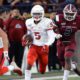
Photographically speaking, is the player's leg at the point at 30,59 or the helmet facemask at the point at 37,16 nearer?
the player's leg at the point at 30,59

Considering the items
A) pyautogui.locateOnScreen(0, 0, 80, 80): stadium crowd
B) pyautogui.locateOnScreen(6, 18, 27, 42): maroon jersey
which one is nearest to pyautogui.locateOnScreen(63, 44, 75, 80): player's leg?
pyautogui.locateOnScreen(0, 0, 80, 80): stadium crowd

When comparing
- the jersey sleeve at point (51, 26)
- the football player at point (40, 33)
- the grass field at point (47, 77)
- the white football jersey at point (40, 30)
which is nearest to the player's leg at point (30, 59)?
the football player at point (40, 33)

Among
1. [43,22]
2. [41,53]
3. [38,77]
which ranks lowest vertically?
[38,77]

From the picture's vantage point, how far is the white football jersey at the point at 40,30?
28.0 ft

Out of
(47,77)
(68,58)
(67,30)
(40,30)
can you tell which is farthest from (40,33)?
(47,77)

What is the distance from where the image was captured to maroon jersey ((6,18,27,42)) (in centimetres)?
1040

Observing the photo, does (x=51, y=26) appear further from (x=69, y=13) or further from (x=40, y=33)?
(x=69, y=13)

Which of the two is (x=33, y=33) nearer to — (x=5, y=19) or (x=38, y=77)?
(x=38, y=77)

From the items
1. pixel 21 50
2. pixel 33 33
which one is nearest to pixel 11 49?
pixel 21 50

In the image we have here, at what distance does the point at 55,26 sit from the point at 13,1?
3.61m

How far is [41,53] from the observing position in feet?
28.0

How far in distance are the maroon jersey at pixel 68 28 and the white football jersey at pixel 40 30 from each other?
0.58ft

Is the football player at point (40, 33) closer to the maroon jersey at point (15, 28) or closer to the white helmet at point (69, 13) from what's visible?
the white helmet at point (69, 13)

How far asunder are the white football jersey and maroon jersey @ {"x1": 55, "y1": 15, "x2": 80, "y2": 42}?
0.18m
